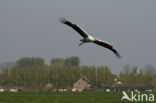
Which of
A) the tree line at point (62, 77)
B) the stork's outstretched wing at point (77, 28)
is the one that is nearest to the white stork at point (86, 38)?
the stork's outstretched wing at point (77, 28)

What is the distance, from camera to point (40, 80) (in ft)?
498

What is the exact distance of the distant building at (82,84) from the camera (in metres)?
150

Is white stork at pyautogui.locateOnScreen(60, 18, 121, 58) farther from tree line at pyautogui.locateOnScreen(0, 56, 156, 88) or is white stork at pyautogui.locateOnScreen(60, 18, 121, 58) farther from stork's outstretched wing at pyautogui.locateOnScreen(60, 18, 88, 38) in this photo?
tree line at pyautogui.locateOnScreen(0, 56, 156, 88)

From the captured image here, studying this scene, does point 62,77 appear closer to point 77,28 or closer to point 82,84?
point 82,84

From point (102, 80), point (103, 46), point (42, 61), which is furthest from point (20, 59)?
point (103, 46)

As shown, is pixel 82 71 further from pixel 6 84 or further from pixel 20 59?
pixel 20 59

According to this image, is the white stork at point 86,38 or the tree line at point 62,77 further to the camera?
the tree line at point 62,77

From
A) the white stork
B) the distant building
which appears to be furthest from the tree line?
the white stork

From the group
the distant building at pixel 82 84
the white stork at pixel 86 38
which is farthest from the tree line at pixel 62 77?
the white stork at pixel 86 38

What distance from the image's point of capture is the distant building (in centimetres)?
14975

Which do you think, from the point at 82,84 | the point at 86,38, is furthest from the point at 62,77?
the point at 86,38

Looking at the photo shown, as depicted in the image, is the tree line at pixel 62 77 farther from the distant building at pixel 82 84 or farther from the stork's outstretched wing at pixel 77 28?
the stork's outstretched wing at pixel 77 28

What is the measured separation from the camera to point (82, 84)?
Result: 152 m

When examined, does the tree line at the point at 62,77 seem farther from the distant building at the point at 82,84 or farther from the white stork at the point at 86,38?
the white stork at the point at 86,38
